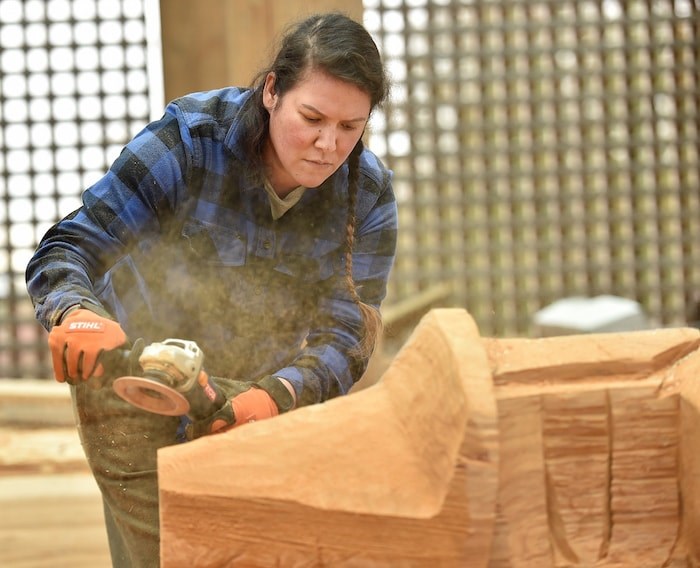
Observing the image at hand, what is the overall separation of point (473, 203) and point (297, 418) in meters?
0.72

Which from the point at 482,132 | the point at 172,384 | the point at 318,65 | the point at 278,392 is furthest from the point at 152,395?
the point at 482,132

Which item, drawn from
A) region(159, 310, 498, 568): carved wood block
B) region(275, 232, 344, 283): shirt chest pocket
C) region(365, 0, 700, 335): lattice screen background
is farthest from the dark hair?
region(159, 310, 498, 568): carved wood block

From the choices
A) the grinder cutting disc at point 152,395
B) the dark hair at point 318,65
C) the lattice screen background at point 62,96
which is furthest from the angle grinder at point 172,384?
the lattice screen background at point 62,96

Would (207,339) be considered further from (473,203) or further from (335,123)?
(473,203)

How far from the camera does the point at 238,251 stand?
1176mm

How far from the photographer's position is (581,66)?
1.52 meters

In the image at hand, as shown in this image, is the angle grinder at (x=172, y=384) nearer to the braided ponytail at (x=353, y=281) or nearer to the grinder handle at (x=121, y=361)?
the grinder handle at (x=121, y=361)

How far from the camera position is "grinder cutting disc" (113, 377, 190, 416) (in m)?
1.00

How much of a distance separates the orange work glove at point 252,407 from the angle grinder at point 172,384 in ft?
0.10

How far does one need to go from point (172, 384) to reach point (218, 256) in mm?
229

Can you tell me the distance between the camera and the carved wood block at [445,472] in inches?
33.9

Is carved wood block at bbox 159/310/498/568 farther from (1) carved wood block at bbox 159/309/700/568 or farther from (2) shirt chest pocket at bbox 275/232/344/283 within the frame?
(2) shirt chest pocket at bbox 275/232/344/283

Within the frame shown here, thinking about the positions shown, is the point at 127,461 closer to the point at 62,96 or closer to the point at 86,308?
the point at 86,308

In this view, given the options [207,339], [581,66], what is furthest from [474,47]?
[207,339]
